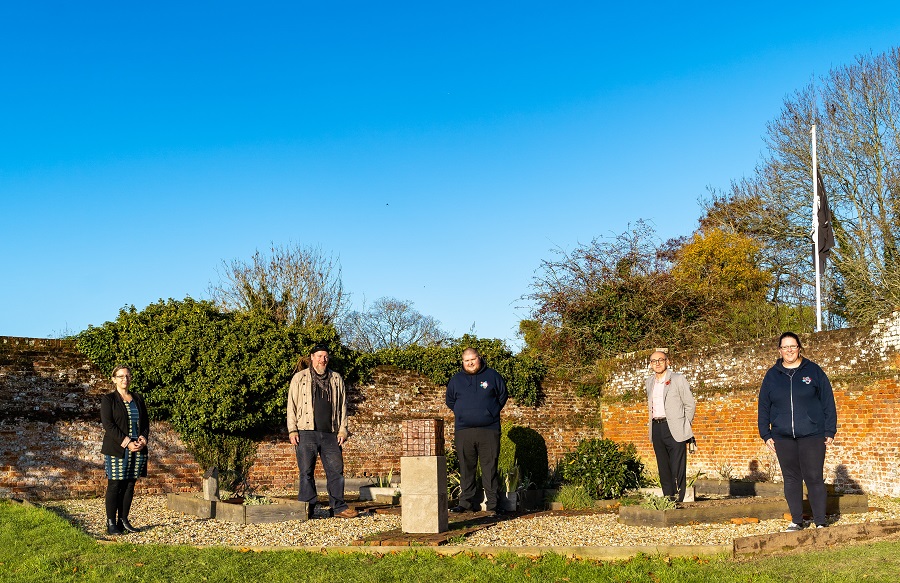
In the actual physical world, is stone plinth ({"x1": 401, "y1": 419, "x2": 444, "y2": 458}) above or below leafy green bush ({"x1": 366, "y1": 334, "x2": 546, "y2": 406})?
below

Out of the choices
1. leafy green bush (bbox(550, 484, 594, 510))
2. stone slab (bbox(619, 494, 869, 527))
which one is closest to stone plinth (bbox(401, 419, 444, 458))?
stone slab (bbox(619, 494, 869, 527))

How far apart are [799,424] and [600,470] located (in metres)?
3.03

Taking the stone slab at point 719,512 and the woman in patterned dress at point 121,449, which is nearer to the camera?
the stone slab at point 719,512

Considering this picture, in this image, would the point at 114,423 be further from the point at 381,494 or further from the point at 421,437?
the point at 381,494

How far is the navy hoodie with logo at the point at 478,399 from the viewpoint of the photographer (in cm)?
934

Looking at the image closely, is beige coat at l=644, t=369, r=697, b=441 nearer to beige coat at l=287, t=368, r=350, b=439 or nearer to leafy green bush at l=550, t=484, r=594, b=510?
leafy green bush at l=550, t=484, r=594, b=510

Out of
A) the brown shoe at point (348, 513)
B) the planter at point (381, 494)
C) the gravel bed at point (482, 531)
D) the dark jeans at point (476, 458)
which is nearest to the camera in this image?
the gravel bed at point (482, 531)

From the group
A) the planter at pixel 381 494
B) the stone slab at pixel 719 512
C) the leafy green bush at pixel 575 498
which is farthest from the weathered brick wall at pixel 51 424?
the stone slab at pixel 719 512

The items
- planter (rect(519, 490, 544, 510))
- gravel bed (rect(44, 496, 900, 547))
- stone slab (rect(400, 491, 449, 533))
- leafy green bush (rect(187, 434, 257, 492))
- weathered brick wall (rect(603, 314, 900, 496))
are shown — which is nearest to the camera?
gravel bed (rect(44, 496, 900, 547))

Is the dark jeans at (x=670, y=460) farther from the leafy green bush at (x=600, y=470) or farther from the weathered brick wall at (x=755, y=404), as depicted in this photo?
the weathered brick wall at (x=755, y=404)

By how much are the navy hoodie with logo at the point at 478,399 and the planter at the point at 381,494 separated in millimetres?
2152

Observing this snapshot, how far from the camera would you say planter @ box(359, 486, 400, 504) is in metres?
11.1

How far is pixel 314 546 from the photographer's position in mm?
7180

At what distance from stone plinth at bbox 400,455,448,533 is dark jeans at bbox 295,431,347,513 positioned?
165 centimetres
